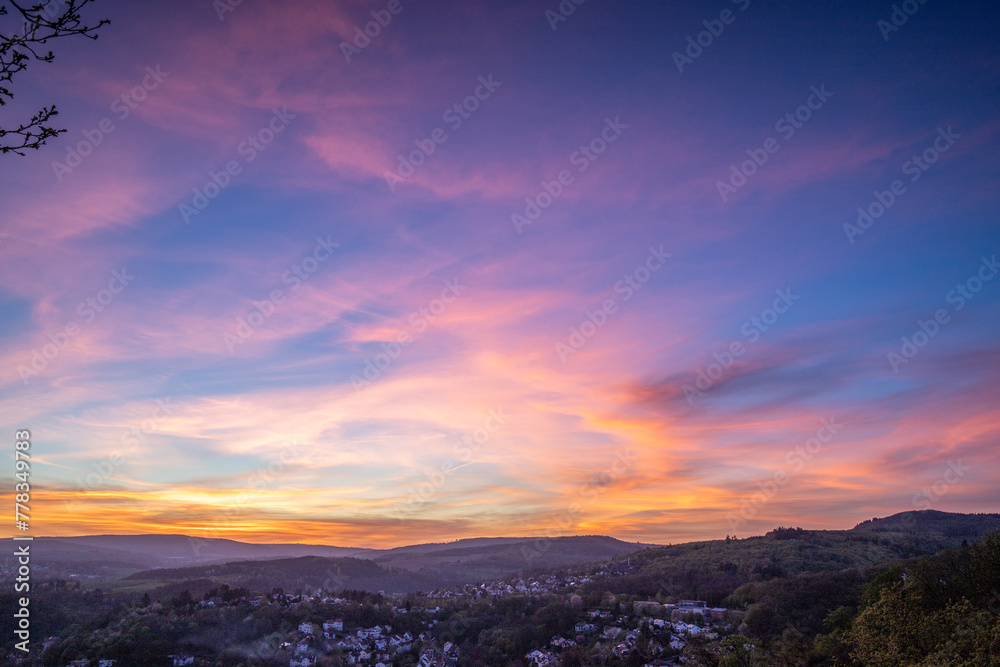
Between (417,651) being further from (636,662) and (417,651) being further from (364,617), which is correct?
(636,662)

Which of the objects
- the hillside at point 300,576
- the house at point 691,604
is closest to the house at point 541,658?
the house at point 691,604

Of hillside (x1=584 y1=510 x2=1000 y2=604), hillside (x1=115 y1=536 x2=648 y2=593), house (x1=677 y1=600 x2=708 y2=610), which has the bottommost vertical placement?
hillside (x1=115 y1=536 x2=648 y2=593)

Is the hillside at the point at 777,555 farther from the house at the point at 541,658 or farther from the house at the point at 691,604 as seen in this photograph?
the house at the point at 541,658

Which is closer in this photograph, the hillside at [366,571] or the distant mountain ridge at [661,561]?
the distant mountain ridge at [661,561]

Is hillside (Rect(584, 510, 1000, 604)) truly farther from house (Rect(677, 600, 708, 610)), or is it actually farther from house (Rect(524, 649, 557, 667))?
house (Rect(524, 649, 557, 667))

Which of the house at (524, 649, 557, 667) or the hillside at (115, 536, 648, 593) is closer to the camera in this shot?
the house at (524, 649, 557, 667)

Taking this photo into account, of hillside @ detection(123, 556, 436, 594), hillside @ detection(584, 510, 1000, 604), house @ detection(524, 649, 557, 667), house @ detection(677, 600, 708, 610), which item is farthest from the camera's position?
hillside @ detection(123, 556, 436, 594)

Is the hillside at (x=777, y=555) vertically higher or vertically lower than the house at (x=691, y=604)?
higher

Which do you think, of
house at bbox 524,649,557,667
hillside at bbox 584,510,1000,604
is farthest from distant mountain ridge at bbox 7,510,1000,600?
house at bbox 524,649,557,667

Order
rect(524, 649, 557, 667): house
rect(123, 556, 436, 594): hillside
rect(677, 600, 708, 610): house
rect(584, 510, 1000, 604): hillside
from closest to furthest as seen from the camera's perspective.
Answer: rect(524, 649, 557, 667): house < rect(677, 600, 708, 610): house < rect(584, 510, 1000, 604): hillside < rect(123, 556, 436, 594): hillside

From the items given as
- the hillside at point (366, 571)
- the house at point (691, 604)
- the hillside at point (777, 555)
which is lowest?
the hillside at point (366, 571)

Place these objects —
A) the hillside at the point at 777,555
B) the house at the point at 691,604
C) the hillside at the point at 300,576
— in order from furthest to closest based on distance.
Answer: the hillside at the point at 300,576 → the hillside at the point at 777,555 → the house at the point at 691,604
